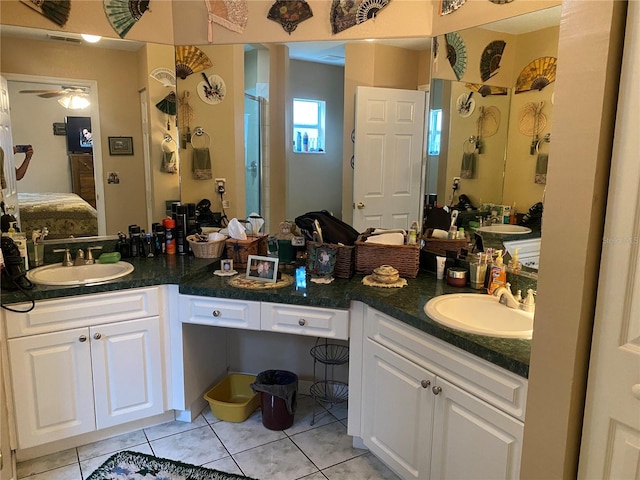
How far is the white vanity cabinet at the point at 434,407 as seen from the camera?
5.04 feet

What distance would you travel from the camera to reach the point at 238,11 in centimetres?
265

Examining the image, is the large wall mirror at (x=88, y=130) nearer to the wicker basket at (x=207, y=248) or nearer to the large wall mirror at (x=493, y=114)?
the wicker basket at (x=207, y=248)

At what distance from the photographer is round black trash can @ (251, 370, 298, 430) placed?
2492 mm

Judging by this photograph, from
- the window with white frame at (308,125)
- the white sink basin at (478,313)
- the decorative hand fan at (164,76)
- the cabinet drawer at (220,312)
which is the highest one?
the decorative hand fan at (164,76)

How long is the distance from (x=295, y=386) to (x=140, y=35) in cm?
215

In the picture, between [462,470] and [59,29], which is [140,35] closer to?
[59,29]

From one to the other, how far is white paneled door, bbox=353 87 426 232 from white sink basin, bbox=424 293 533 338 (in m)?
0.66

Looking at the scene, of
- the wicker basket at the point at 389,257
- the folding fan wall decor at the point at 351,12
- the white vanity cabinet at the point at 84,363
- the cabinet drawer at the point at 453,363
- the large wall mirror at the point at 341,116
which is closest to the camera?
the cabinet drawer at the point at 453,363

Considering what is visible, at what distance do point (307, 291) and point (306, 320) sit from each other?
0.14 m

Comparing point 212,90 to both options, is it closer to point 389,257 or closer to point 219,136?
point 219,136

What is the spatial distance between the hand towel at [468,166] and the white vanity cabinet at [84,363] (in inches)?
64.4

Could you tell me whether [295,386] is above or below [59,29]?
below

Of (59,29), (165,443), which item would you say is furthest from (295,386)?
(59,29)

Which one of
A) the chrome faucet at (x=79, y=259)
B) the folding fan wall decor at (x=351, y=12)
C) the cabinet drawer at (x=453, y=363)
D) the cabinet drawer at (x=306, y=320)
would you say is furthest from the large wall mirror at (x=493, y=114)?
the chrome faucet at (x=79, y=259)
